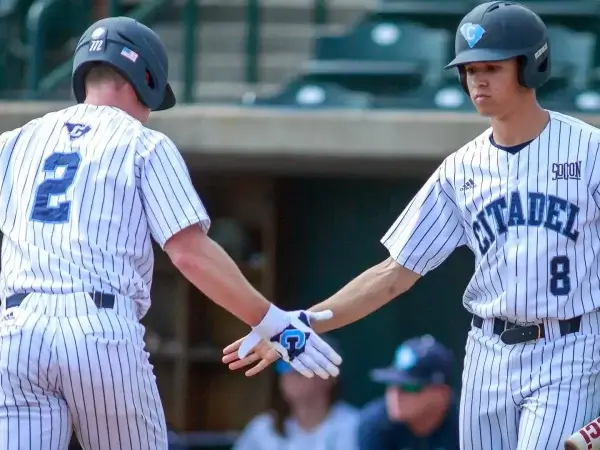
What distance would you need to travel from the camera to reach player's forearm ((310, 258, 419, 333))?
476 cm

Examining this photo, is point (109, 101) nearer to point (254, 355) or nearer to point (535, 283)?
point (254, 355)

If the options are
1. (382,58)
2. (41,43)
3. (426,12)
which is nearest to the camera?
(41,43)

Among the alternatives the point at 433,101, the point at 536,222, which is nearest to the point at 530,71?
the point at 536,222

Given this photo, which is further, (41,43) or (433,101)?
(41,43)

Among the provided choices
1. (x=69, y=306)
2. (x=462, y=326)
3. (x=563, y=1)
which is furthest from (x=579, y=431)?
(x=563, y=1)

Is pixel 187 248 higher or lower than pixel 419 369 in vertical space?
higher

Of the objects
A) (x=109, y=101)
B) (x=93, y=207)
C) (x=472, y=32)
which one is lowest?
(x=93, y=207)

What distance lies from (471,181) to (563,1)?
4.49m

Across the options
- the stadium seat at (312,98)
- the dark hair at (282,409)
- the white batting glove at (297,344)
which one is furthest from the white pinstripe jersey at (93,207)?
the stadium seat at (312,98)

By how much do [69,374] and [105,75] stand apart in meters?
Answer: 0.88

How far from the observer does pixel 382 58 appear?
8.39 metres

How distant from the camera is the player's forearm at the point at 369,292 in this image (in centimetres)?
476

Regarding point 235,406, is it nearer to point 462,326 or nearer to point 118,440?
point 462,326

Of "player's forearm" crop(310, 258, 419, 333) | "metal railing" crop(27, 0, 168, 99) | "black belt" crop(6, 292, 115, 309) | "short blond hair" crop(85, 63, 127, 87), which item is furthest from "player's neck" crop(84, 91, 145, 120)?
"metal railing" crop(27, 0, 168, 99)
